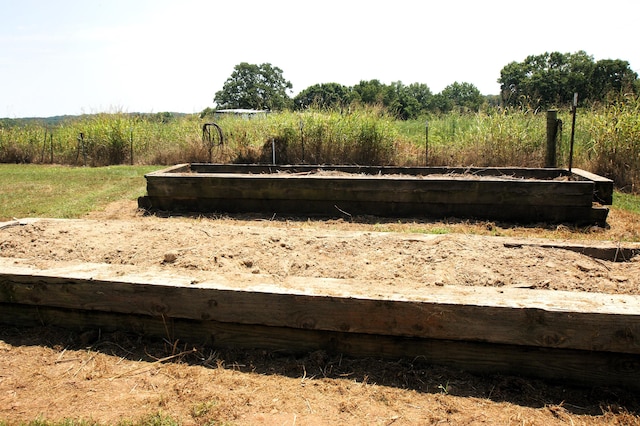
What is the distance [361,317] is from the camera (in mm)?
2229

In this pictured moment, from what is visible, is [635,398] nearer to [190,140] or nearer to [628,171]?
[628,171]

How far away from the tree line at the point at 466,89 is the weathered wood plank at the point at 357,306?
8119 millimetres

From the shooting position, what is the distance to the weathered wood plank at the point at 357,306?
6.68 feet

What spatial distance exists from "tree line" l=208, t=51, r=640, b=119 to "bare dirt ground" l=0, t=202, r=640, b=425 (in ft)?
25.0

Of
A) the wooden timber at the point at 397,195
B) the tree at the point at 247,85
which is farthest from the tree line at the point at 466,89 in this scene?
the wooden timber at the point at 397,195

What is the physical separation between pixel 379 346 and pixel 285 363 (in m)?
0.48

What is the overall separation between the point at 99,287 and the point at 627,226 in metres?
5.52

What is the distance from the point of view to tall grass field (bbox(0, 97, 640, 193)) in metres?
8.05

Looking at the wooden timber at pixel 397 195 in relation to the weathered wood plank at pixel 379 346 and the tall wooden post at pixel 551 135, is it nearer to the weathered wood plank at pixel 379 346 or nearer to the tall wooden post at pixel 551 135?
the tall wooden post at pixel 551 135

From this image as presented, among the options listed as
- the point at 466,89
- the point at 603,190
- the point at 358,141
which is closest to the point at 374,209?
the point at 603,190

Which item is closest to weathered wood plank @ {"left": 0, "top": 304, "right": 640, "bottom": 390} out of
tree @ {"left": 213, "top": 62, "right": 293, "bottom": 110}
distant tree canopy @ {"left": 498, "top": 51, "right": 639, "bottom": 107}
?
distant tree canopy @ {"left": 498, "top": 51, "right": 639, "bottom": 107}

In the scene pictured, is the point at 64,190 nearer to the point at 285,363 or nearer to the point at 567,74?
the point at 285,363

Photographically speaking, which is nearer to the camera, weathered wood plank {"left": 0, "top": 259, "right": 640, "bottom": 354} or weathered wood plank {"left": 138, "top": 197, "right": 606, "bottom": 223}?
weathered wood plank {"left": 0, "top": 259, "right": 640, "bottom": 354}

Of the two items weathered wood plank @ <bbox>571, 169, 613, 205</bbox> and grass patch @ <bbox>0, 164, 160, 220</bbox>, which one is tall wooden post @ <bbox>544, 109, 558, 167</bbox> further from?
grass patch @ <bbox>0, 164, 160, 220</bbox>
